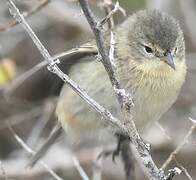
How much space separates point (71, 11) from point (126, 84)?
58.9 inches

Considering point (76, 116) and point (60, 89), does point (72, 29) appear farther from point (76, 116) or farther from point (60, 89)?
point (76, 116)

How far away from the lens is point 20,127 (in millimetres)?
4590

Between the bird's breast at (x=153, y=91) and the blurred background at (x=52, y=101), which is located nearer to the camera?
the bird's breast at (x=153, y=91)

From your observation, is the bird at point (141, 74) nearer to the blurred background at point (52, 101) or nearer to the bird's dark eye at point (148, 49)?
the bird's dark eye at point (148, 49)

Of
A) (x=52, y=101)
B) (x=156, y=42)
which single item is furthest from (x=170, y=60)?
(x=52, y=101)

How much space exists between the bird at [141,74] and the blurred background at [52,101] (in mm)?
614

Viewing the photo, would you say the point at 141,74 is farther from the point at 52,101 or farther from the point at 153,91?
the point at 52,101

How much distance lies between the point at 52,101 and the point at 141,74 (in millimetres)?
1304

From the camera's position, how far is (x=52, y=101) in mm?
4352

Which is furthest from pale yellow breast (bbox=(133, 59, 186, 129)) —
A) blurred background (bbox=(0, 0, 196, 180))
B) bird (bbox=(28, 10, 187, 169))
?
blurred background (bbox=(0, 0, 196, 180))

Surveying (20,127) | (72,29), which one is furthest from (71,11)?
(20,127)

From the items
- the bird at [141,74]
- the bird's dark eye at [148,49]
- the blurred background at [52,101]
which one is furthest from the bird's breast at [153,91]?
the blurred background at [52,101]

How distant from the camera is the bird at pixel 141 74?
10.5 feet

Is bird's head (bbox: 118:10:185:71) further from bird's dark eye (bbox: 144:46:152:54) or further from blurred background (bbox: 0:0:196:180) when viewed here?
blurred background (bbox: 0:0:196:180)
